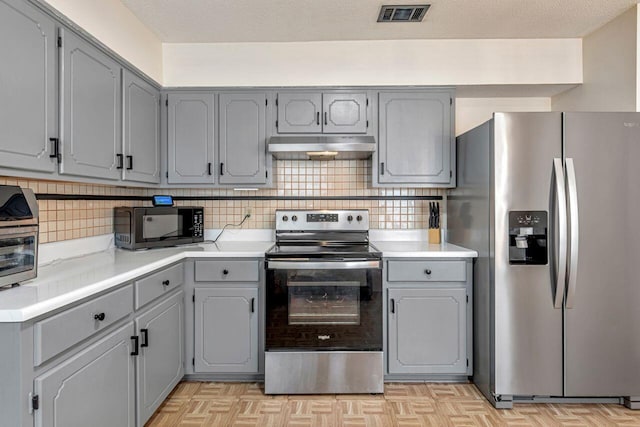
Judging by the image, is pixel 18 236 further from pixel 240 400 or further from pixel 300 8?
pixel 300 8

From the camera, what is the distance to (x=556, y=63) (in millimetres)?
2967

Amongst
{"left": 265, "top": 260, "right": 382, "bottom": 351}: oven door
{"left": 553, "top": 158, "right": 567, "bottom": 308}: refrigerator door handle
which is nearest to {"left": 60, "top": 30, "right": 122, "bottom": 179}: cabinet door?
{"left": 265, "top": 260, "right": 382, "bottom": 351}: oven door

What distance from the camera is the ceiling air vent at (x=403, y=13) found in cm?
249

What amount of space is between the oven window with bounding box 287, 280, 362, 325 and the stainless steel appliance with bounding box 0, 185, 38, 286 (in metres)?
1.40

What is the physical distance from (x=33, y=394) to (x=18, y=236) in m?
0.56

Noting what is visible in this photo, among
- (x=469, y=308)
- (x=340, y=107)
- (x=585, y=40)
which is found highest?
(x=585, y=40)

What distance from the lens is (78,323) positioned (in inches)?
58.2

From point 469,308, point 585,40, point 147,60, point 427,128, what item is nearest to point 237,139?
point 147,60

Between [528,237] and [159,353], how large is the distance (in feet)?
7.08

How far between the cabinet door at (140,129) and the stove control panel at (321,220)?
3.17ft

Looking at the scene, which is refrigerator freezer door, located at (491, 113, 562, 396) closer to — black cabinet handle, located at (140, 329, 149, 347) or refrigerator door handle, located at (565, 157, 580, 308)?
refrigerator door handle, located at (565, 157, 580, 308)

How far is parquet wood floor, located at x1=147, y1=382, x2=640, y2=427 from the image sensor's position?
2.24 meters

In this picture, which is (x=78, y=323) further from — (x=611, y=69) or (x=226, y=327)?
(x=611, y=69)

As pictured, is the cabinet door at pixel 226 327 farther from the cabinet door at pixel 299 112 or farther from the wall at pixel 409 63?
the wall at pixel 409 63
